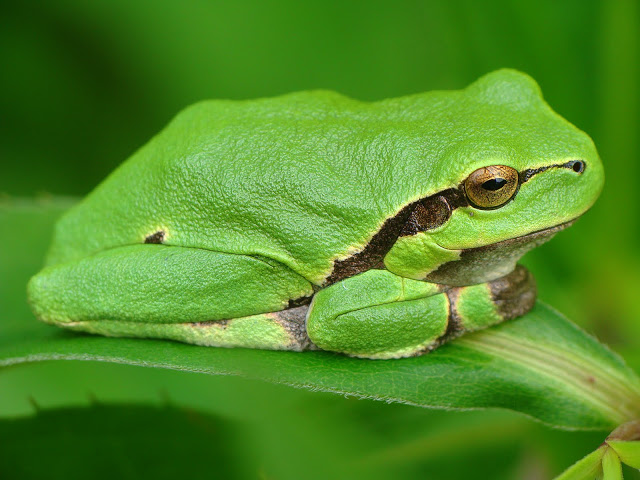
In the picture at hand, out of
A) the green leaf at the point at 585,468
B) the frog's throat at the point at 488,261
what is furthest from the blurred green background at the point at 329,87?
the green leaf at the point at 585,468

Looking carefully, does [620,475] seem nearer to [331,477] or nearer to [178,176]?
[331,477]

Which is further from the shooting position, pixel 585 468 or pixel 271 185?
pixel 271 185

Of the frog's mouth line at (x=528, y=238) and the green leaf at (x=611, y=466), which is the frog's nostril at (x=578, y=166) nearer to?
the frog's mouth line at (x=528, y=238)

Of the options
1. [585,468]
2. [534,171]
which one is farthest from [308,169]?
[585,468]

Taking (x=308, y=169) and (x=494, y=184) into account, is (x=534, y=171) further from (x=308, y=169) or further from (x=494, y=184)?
(x=308, y=169)

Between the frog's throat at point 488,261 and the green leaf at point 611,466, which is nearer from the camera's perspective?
the green leaf at point 611,466

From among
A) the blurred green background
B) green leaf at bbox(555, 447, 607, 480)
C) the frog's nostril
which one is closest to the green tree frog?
the frog's nostril
